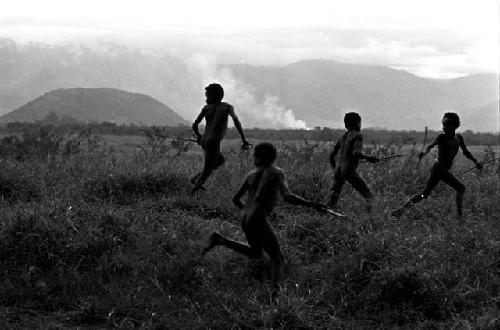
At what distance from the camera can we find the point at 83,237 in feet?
22.3

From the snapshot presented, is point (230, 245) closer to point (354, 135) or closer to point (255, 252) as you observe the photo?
point (255, 252)

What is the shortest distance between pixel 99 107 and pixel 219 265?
334 ft

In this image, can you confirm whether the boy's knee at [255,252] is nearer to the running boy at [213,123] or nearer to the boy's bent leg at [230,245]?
the boy's bent leg at [230,245]

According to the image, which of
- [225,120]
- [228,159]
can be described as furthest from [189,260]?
[228,159]

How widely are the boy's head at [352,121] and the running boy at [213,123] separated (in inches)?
54.0

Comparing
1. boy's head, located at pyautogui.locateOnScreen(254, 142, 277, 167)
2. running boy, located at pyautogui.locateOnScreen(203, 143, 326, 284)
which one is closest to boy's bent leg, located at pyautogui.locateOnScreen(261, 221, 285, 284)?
running boy, located at pyautogui.locateOnScreen(203, 143, 326, 284)

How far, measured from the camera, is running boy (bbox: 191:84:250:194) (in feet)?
28.8

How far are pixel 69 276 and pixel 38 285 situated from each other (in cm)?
35

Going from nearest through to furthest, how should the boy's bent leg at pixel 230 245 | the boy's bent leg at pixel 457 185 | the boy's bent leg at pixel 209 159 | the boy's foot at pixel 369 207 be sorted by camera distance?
the boy's bent leg at pixel 230 245 < the boy's foot at pixel 369 207 < the boy's bent leg at pixel 457 185 < the boy's bent leg at pixel 209 159

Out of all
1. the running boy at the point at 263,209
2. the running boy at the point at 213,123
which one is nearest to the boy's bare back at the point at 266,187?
the running boy at the point at 263,209

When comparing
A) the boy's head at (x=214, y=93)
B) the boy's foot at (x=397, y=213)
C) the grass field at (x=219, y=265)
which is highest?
the boy's head at (x=214, y=93)

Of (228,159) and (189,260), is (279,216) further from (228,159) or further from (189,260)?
(228,159)

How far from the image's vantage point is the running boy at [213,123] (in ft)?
28.8

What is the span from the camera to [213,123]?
890 centimetres
